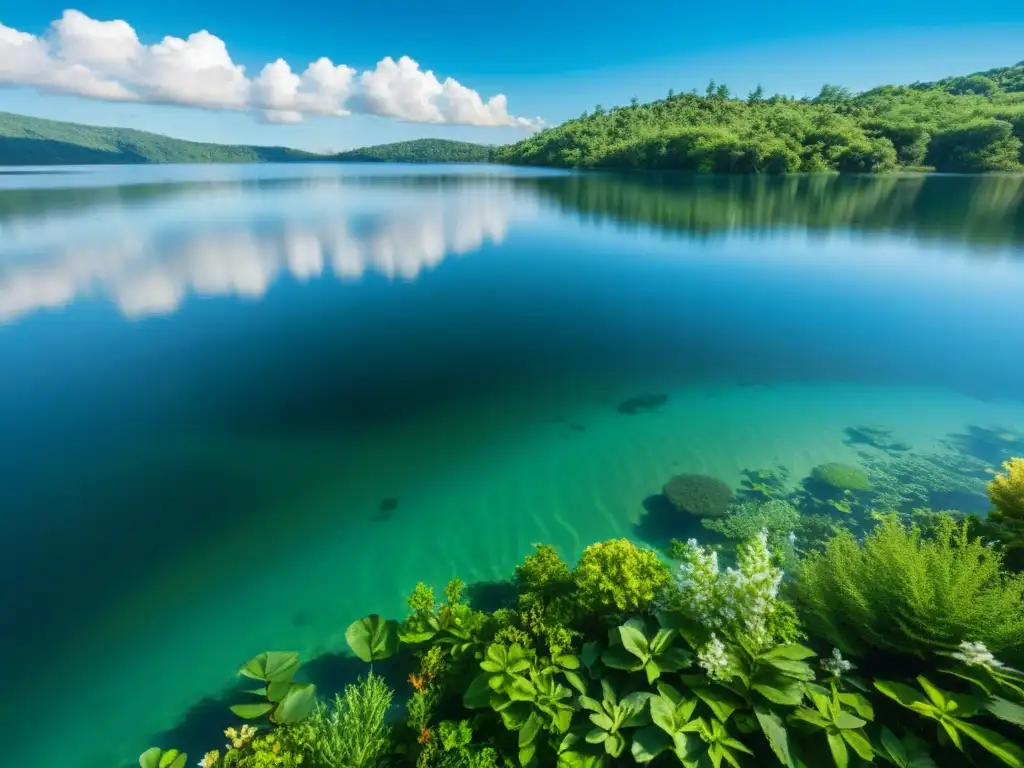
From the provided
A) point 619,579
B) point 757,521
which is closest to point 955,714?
point 619,579

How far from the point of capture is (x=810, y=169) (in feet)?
308

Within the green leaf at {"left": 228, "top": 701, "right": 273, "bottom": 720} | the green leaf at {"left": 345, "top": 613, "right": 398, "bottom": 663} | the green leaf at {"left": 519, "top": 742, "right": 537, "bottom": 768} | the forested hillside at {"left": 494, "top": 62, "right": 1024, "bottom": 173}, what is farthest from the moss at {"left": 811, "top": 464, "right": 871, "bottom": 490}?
the forested hillside at {"left": 494, "top": 62, "right": 1024, "bottom": 173}

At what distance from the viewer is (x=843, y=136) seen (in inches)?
3632

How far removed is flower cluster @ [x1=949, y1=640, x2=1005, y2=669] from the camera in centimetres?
402

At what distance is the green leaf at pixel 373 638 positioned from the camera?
6.04 metres

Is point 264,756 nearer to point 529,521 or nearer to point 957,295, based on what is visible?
point 529,521

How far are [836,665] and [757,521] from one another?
4.43 metres

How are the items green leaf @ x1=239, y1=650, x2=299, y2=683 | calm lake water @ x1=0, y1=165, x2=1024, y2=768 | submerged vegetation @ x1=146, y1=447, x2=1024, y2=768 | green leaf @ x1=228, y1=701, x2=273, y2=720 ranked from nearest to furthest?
submerged vegetation @ x1=146, y1=447, x2=1024, y2=768 < green leaf @ x1=228, y1=701, x2=273, y2=720 < green leaf @ x1=239, y1=650, x2=299, y2=683 < calm lake water @ x1=0, y1=165, x2=1024, y2=768

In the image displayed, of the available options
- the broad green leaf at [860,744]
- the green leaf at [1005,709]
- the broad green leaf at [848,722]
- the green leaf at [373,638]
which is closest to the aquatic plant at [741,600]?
the broad green leaf at [848,722]

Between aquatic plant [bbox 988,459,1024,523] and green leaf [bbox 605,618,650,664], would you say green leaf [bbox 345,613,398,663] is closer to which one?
green leaf [bbox 605,618,650,664]

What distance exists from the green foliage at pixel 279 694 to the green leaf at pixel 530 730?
8.03 feet

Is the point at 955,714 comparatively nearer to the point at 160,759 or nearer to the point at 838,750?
the point at 838,750

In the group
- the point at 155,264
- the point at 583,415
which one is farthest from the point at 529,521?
the point at 155,264

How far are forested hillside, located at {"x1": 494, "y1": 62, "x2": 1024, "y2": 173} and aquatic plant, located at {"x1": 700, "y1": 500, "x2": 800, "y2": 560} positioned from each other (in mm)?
100852
